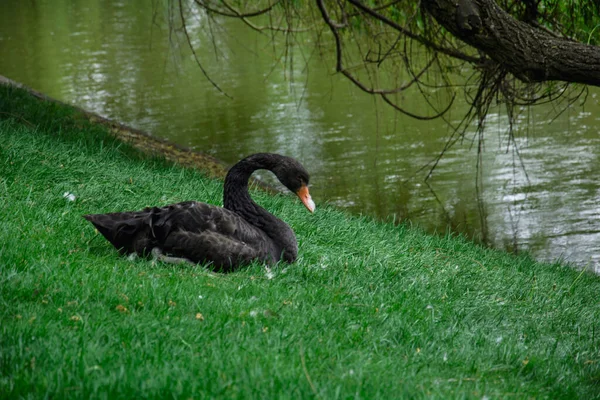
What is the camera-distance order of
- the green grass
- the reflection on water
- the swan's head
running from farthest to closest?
the reflection on water < the swan's head < the green grass

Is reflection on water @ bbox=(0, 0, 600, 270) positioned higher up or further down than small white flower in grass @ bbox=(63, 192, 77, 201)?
further down

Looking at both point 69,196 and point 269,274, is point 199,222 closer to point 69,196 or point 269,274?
point 269,274

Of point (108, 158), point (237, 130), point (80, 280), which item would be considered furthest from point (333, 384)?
point (237, 130)

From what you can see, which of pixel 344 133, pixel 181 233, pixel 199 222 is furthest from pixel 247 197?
pixel 344 133

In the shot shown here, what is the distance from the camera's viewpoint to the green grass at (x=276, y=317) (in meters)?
3.48

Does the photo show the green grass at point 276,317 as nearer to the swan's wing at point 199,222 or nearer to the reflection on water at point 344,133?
the swan's wing at point 199,222

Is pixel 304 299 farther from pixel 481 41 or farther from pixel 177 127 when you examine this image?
pixel 177 127

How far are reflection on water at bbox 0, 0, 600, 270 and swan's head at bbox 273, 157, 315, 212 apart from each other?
293 cm

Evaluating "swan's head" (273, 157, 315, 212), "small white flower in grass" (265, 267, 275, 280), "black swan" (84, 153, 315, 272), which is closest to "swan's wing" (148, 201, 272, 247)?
"black swan" (84, 153, 315, 272)

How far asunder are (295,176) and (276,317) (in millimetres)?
1674

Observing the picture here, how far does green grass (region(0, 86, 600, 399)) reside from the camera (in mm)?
3479

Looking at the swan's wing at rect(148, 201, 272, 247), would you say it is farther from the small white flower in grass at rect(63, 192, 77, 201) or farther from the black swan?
the small white flower in grass at rect(63, 192, 77, 201)

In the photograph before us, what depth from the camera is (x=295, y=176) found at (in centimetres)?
590

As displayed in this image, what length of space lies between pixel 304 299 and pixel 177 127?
11158 mm
